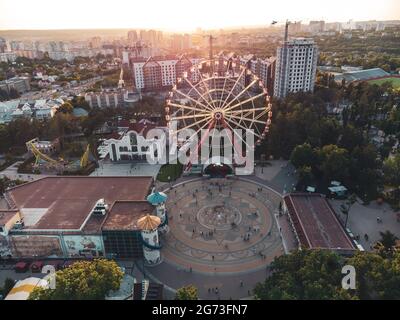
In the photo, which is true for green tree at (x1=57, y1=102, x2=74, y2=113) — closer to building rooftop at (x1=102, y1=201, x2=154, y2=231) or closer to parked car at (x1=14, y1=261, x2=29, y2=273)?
building rooftop at (x1=102, y1=201, x2=154, y2=231)

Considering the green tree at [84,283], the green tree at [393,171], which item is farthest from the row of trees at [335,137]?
the green tree at [84,283]

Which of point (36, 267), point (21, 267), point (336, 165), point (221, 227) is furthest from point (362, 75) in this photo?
point (21, 267)

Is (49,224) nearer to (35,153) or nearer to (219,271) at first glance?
(219,271)

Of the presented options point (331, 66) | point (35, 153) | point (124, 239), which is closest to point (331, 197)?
point (124, 239)

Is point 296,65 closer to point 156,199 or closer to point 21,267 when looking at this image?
point 156,199

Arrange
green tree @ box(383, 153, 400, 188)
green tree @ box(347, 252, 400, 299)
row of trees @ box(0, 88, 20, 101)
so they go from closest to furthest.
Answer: green tree @ box(347, 252, 400, 299), green tree @ box(383, 153, 400, 188), row of trees @ box(0, 88, 20, 101)

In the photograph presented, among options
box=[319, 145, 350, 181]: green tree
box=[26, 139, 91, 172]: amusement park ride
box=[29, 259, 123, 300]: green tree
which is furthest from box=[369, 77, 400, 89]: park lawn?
box=[29, 259, 123, 300]: green tree
